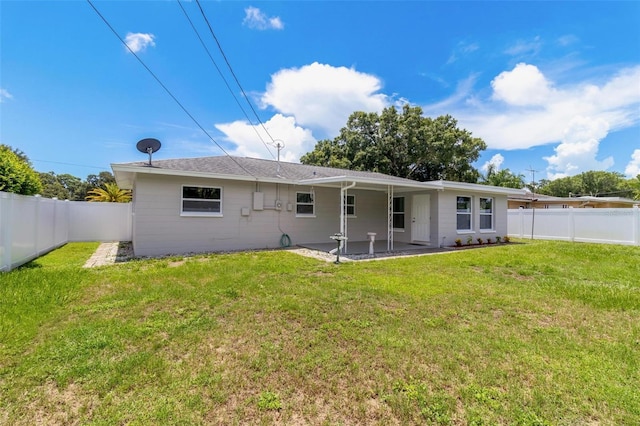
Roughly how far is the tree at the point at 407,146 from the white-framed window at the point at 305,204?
1500 centimetres

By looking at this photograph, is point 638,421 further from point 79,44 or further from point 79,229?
point 79,229

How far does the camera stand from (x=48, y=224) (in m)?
9.53

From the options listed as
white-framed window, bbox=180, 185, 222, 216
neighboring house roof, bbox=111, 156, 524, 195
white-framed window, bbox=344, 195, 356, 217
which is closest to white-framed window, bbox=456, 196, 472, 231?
neighboring house roof, bbox=111, 156, 524, 195

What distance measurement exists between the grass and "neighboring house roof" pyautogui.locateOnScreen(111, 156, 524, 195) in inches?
156

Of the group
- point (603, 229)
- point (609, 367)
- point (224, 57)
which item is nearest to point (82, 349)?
point (609, 367)

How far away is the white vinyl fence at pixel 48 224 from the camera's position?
642cm

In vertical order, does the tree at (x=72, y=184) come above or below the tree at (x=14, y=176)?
above

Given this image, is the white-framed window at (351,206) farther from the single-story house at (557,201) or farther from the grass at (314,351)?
the single-story house at (557,201)

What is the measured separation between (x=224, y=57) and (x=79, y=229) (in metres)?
10.3

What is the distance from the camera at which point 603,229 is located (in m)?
13.3

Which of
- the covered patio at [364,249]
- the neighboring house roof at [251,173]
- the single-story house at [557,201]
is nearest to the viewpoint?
the neighboring house roof at [251,173]

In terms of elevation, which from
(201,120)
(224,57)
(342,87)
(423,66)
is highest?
(423,66)

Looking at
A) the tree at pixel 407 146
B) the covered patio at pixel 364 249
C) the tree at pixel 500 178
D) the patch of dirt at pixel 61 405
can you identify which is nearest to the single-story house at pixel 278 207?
the covered patio at pixel 364 249

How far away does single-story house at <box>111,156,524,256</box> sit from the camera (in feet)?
30.4
